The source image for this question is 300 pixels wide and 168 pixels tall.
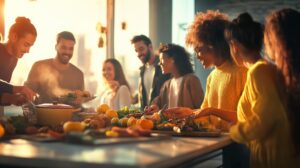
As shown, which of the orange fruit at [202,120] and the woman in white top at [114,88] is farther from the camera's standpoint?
the woman in white top at [114,88]

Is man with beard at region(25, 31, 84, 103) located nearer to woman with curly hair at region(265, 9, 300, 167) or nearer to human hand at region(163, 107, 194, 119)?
human hand at region(163, 107, 194, 119)

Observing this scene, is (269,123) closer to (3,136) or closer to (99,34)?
(3,136)

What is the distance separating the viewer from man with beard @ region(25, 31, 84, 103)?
3.09 m

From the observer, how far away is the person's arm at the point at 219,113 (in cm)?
188

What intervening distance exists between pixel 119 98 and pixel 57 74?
65cm

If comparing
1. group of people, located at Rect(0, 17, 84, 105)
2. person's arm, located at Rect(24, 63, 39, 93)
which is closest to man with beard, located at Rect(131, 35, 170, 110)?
group of people, located at Rect(0, 17, 84, 105)

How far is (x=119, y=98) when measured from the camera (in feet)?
12.3

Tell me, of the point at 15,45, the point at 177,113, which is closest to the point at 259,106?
the point at 177,113

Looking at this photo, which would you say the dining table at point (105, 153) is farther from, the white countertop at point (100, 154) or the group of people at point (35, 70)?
the group of people at point (35, 70)

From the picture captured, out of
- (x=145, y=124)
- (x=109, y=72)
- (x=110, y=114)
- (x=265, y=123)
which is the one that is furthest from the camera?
(x=109, y=72)

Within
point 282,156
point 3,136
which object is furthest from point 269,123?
point 3,136

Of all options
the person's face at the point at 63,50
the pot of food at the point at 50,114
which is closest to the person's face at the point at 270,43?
the pot of food at the point at 50,114

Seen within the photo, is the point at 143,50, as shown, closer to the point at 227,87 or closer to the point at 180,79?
the point at 180,79

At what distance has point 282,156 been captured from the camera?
1544 millimetres
